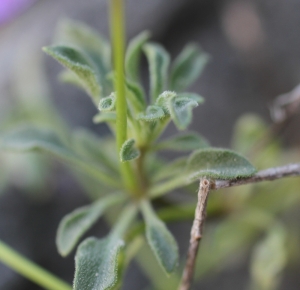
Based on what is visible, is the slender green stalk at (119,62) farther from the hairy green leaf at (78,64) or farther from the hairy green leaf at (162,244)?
the hairy green leaf at (162,244)

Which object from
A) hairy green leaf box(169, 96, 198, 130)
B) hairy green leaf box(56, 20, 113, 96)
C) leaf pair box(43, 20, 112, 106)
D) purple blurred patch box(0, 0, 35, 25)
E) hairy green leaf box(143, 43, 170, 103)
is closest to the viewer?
hairy green leaf box(169, 96, 198, 130)

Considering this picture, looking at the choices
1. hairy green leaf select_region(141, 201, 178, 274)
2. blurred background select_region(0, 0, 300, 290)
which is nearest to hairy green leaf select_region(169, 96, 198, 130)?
hairy green leaf select_region(141, 201, 178, 274)

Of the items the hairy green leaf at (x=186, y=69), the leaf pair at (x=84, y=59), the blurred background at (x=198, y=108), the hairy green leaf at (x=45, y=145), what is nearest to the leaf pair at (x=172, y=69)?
the hairy green leaf at (x=186, y=69)

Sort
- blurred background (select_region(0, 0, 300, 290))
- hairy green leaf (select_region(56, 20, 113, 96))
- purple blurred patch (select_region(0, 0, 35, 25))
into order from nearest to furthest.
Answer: hairy green leaf (select_region(56, 20, 113, 96)) → blurred background (select_region(0, 0, 300, 290)) → purple blurred patch (select_region(0, 0, 35, 25))

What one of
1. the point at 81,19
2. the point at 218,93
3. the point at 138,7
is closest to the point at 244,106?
the point at 218,93

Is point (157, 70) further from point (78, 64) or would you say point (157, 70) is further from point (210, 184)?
point (210, 184)

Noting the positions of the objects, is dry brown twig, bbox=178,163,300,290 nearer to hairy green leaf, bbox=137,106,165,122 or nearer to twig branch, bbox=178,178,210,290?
twig branch, bbox=178,178,210,290
